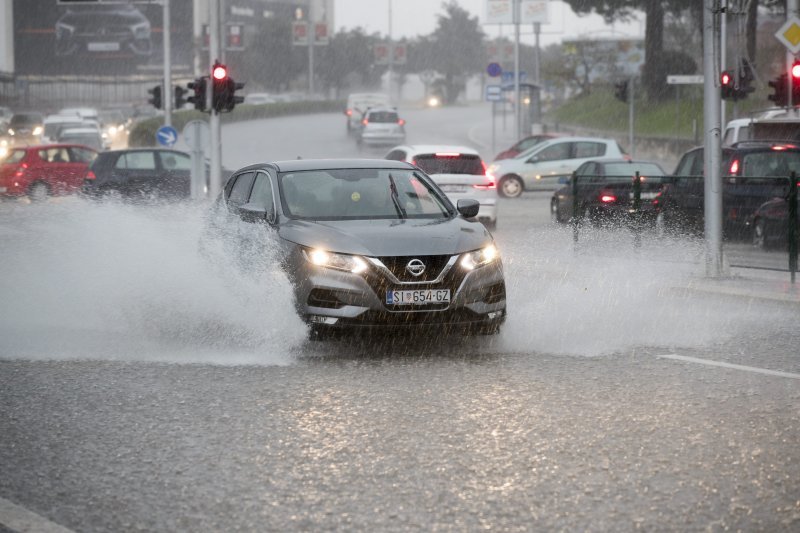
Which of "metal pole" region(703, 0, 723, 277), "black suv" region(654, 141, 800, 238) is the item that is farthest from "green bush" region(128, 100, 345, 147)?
"metal pole" region(703, 0, 723, 277)

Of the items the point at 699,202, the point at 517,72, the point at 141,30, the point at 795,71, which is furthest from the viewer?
the point at 141,30

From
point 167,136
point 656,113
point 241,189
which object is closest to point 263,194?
point 241,189

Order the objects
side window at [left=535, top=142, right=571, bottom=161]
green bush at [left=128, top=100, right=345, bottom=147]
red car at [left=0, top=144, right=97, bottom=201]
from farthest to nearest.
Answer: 1. green bush at [left=128, top=100, right=345, bottom=147]
2. side window at [left=535, top=142, right=571, bottom=161]
3. red car at [left=0, top=144, right=97, bottom=201]

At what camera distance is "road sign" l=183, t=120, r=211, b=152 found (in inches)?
1049

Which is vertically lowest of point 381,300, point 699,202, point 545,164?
point 381,300

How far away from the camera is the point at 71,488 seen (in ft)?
20.5

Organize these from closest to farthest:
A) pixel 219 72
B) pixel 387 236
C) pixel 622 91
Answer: pixel 387 236
pixel 219 72
pixel 622 91

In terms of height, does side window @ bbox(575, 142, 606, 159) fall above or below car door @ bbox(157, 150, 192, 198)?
above

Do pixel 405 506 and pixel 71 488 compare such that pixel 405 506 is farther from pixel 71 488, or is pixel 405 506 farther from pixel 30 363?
pixel 30 363

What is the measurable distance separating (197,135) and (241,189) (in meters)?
14.8

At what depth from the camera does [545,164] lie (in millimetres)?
37219

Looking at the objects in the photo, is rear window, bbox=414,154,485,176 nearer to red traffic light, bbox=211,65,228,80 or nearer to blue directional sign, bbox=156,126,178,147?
red traffic light, bbox=211,65,228,80

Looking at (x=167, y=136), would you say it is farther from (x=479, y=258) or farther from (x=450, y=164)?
(x=479, y=258)

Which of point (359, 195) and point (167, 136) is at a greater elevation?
point (167, 136)
